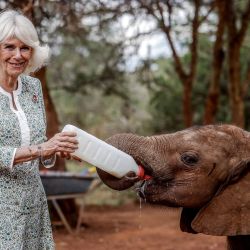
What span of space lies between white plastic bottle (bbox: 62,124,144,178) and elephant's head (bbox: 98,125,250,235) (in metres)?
0.20

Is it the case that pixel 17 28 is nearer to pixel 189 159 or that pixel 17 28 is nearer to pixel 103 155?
pixel 103 155

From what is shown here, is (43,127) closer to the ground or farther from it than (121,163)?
farther from it

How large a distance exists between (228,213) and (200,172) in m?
0.40

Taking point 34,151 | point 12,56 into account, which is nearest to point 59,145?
point 34,151

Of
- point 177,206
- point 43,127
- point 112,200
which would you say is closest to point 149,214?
point 112,200

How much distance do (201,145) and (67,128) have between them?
1.49 meters

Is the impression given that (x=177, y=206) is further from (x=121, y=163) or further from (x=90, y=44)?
(x=90, y=44)

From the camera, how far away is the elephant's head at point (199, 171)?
5.22 metres

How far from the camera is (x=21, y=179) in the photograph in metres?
4.41

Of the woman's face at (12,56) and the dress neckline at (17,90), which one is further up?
the woman's face at (12,56)

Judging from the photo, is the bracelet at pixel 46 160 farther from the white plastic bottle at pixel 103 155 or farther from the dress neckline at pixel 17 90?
the dress neckline at pixel 17 90

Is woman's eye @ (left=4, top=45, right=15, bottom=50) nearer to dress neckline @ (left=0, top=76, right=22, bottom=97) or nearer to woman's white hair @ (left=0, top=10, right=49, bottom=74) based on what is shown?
woman's white hair @ (left=0, top=10, right=49, bottom=74)

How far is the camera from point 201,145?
17.7ft

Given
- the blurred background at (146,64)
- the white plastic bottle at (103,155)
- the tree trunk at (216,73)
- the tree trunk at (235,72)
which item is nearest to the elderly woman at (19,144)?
the white plastic bottle at (103,155)
